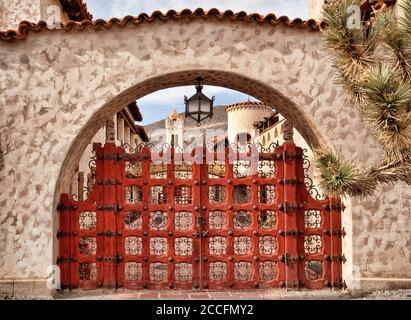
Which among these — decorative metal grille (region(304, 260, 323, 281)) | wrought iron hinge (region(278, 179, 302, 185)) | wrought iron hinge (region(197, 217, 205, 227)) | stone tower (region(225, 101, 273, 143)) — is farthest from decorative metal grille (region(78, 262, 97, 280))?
stone tower (region(225, 101, 273, 143))

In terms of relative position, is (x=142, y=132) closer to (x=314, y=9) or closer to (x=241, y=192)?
(x=314, y=9)

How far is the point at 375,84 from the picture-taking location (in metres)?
5.18

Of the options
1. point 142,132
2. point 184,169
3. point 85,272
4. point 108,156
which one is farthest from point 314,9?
point 142,132

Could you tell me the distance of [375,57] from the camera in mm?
5566

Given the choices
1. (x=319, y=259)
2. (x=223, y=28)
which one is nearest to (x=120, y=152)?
(x=223, y=28)

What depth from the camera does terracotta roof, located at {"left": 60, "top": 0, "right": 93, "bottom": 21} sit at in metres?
12.3

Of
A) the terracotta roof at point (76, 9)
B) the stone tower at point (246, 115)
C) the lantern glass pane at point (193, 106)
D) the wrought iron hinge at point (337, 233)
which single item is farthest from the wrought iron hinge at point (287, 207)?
the stone tower at point (246, 115)

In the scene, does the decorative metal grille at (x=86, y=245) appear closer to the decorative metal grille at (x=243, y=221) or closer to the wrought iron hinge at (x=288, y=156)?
the decorative metal grille at (x=243, y=221)

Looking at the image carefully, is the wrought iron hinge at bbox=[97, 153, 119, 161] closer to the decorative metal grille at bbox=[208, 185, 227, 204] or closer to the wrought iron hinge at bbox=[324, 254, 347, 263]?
the decorative metal grille at bbox=[208, 185, 227, 204]

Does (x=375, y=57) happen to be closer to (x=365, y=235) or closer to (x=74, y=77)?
(x=365, y=235)

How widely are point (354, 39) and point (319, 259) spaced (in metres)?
3.87

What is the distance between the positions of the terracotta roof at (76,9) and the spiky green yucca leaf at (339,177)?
8.58 m

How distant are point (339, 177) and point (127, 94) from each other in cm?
370

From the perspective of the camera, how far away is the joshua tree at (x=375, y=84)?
5.20 m
